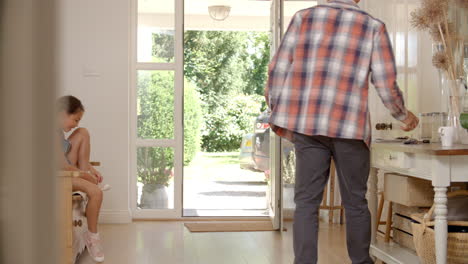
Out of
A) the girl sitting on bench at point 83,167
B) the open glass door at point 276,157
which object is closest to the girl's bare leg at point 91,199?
the girl sitting on bench at point 83,167

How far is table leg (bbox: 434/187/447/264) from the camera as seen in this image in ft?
8.59

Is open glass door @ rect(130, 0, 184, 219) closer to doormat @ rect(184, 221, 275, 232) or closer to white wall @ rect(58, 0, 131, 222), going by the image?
white wall @ rect(58, 0, 131, 222)

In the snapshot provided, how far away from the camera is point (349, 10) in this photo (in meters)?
2.80

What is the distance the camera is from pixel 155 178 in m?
6.05

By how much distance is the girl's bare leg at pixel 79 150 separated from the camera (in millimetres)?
4340

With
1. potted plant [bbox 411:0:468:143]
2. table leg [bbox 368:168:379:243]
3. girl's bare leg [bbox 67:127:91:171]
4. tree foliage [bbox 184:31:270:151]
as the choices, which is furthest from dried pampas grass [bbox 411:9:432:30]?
tree foliage [bbox 184:31:270:151]

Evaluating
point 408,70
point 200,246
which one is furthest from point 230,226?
point 408,70

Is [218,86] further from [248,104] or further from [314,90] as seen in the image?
[314,90]

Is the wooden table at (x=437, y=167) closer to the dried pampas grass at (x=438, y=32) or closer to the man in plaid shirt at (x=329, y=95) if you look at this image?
the man in plaid shirt at (x=329, y=95)

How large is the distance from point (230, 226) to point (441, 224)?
3103mm

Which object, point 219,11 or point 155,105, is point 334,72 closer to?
point 155,105

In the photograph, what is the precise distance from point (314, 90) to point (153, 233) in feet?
9.16

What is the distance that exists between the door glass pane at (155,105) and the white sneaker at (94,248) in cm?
202

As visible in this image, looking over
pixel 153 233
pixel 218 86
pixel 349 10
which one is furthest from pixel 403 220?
pixel 218 86
